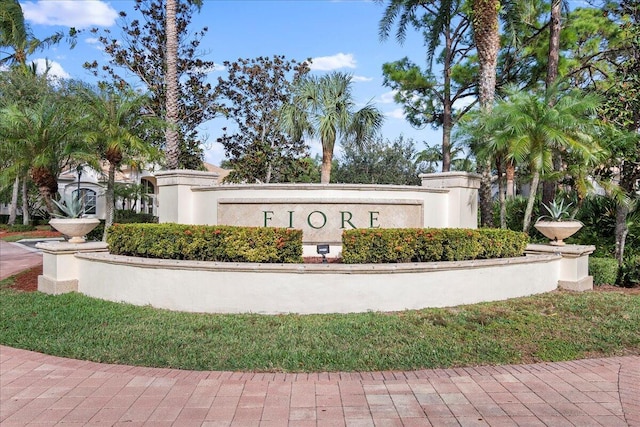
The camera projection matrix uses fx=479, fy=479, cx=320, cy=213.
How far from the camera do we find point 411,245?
7.86 meters

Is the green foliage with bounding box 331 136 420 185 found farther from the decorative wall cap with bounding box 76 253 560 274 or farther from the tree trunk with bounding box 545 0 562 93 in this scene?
the decorative wall cap with bounding box 76 253 560 274

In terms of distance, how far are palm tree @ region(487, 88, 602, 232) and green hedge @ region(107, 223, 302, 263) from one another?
5.94 m

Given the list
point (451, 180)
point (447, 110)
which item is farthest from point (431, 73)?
point (451, 180)

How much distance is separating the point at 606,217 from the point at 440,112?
13830mm

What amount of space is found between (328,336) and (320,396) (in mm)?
1551

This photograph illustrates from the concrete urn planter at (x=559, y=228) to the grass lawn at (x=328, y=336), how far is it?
258 cm

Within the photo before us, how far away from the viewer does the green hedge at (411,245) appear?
7.71 meters

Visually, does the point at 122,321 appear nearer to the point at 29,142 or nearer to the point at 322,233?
the point at 322,233

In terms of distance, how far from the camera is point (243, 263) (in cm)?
736

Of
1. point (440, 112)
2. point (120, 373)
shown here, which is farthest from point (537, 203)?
point (120, 373)

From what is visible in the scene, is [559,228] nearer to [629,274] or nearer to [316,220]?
[629,274]

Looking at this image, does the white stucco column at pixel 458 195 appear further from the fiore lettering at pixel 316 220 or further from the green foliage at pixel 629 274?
the green foliage at pixel 629 274

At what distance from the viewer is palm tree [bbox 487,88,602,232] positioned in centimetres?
1065

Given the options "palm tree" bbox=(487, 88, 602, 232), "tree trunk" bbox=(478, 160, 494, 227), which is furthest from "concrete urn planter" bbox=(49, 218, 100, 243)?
"tree trunk" bbox=(478, 160, 494, 227)
